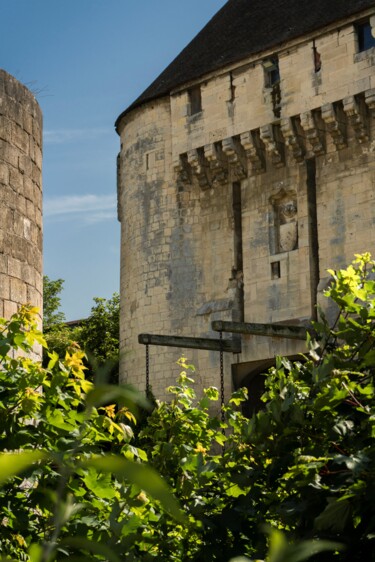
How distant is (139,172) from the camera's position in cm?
2430

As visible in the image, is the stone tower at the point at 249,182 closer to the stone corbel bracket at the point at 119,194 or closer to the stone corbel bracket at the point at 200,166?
the stone corbel bracket at the point at 200,166

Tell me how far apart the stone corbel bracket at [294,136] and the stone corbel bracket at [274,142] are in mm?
240

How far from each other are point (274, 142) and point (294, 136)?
48 cm

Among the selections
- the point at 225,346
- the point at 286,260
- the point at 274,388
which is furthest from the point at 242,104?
the point at 274,388

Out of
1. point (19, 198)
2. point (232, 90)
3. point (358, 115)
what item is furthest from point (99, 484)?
point (232, 90)

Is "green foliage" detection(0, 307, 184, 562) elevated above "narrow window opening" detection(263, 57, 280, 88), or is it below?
below

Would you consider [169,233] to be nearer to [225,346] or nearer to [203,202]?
[203,202]

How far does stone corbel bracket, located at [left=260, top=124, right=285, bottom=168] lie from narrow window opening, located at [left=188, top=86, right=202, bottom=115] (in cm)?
214

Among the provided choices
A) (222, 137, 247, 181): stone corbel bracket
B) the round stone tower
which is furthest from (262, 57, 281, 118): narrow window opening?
the round stone tower

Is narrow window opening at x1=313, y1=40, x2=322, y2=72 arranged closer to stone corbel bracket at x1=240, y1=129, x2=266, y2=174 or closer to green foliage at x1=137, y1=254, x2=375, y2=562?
stone corbel bracket at x1=240, y1=129, x2=266, y2=174

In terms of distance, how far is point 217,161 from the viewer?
2269 cm

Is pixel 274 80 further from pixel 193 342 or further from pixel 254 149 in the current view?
pixel 193 342

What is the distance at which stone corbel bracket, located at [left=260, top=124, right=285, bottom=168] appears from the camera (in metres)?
21.7

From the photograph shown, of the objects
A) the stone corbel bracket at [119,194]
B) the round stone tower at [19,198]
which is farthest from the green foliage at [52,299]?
the round stone tower at [19,198]
